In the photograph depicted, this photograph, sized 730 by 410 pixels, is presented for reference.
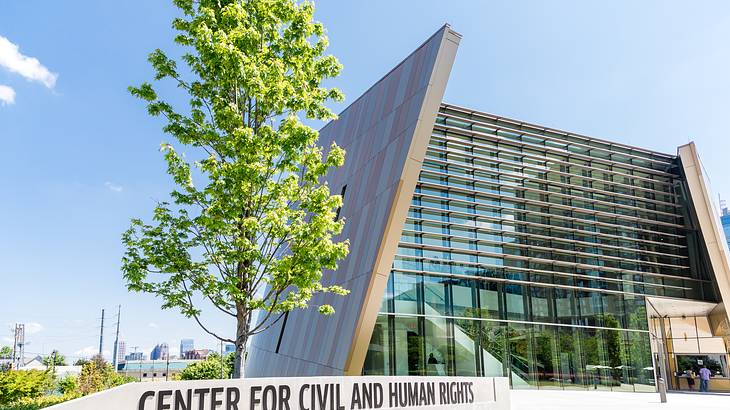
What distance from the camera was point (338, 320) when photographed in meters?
17.4

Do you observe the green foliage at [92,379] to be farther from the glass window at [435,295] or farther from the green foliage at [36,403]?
the glass window at [435,295]

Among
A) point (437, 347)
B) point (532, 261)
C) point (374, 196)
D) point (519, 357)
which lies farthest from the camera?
point (532, 261)

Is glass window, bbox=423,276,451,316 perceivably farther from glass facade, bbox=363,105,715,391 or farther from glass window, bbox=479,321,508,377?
glass window, bbox=479,321,508,377

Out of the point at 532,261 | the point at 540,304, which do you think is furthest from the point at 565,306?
the point at 532,261

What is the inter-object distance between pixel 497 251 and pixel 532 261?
6.14 feet

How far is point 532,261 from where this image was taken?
22656mm

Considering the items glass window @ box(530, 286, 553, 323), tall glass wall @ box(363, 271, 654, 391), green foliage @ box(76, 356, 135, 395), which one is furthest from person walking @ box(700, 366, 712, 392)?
green foliage @ box(76, 356, 135, 395)

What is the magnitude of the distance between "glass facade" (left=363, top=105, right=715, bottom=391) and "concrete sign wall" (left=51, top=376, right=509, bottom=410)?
265 inches

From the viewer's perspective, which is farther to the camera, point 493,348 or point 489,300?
point 489,300

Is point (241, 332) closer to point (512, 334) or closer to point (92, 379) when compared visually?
point (512, 334)

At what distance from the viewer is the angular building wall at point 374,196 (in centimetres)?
1585

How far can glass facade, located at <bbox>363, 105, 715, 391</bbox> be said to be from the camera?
19422 millimetres

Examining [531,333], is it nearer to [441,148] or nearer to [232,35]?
[441,148]

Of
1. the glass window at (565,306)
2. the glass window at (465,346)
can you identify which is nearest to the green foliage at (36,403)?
the glass window at (465,346)
